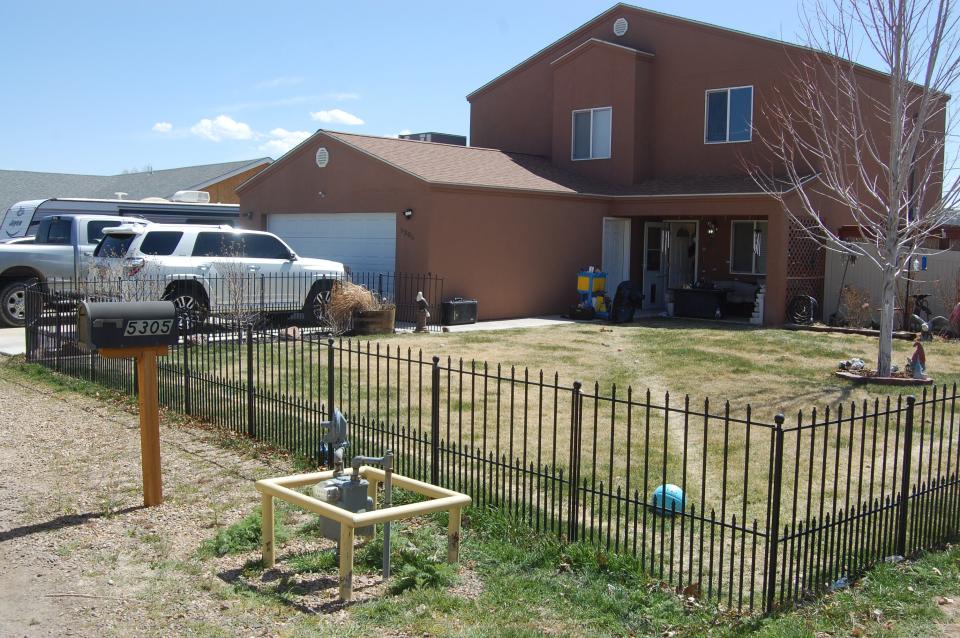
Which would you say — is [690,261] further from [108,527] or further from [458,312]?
[108,527]

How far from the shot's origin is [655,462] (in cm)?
833

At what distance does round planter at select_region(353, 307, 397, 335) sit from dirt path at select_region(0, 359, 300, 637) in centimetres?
702

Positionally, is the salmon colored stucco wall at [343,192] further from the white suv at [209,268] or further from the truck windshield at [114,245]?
the truck windshield at [114,245]

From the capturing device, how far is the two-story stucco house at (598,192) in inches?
775

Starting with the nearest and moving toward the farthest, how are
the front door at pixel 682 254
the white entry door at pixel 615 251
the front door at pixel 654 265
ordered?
the white entry door at pixel 615 251 → the front door at pixel 654 265 → the front door at pixel 682 254

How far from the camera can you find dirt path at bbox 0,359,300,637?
16.3 ft

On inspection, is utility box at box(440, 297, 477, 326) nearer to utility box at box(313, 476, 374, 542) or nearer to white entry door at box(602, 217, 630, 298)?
white entry door at box(602, 217, 630, 298)

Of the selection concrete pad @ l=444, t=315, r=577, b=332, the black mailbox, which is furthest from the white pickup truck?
the black mailbox

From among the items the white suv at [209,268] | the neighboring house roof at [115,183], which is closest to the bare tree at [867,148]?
the white suv at [209,268]

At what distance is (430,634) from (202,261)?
12.2m

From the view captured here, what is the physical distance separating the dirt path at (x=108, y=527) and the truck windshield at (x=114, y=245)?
622 cm

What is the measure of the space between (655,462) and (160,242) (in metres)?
10.6

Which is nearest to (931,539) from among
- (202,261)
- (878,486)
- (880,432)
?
(878,486)

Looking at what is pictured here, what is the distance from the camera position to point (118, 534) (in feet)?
20.4
